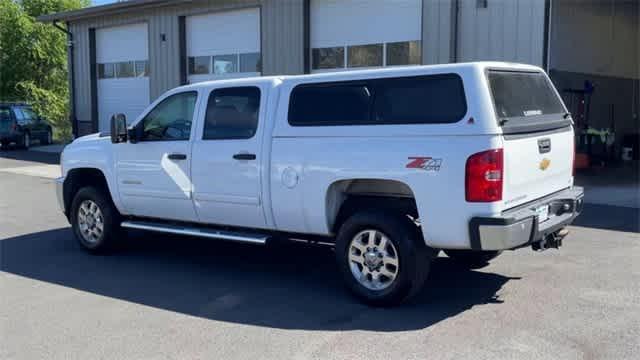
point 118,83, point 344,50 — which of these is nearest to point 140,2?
point 118,83

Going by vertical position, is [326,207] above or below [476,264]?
above

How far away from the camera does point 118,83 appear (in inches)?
968

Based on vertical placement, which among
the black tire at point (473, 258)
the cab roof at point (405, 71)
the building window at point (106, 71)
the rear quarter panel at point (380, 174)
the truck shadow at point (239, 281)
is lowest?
the truck shadow at point (239, 281)

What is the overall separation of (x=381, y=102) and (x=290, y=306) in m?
1.94

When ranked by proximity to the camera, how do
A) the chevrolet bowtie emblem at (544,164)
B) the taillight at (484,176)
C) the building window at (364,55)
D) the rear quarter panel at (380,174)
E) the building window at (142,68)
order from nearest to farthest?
the taillight at (484,176) → the rear quarter panel at (380,174) → the chevrolet bowtie emblem at (544,164) → the building window at (364,55) → the building window at (142,68)

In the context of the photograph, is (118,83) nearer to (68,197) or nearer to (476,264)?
(68,197)

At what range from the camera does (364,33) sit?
1720 centimetres

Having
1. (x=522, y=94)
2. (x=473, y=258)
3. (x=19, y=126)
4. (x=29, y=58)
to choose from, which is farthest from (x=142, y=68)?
(x=522, y=94)

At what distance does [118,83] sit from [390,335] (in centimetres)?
2146

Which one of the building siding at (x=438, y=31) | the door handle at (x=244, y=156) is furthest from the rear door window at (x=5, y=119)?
the door handle at (x=244, y=156)

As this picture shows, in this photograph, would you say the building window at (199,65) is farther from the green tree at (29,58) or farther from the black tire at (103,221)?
the green tree at (29,58)

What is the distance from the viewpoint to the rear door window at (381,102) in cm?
549

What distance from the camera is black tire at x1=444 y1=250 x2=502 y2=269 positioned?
691cm

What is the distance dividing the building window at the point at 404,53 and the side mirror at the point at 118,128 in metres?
9.85
